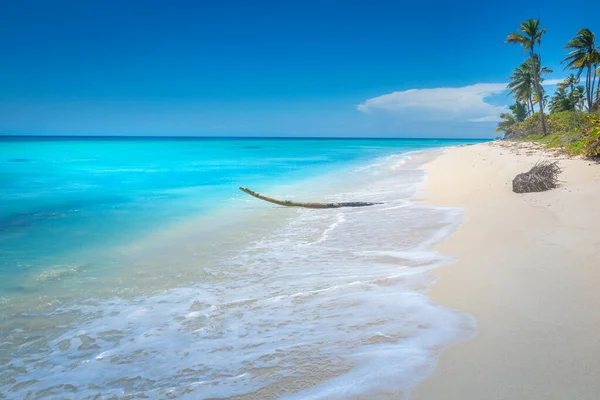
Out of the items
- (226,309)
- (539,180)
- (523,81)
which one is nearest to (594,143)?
(539,180)

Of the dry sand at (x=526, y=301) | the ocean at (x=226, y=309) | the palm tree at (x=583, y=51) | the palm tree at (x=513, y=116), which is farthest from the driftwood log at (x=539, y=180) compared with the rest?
the palm tree at (x=513, y=116)

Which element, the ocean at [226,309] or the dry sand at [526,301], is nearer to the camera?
the dry sand at [526,301]

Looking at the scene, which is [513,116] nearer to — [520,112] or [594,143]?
[520,112]

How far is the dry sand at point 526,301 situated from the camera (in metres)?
2.77

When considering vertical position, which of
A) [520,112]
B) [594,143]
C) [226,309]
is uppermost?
[520,112]

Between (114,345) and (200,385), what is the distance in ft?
4.62

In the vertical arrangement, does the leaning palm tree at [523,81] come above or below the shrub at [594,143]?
above

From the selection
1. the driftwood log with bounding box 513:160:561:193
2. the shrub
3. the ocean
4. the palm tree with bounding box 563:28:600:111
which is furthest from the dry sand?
the palm tree with bounding box 563:28:600:111

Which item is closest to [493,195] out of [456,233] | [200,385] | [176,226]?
[456,233]

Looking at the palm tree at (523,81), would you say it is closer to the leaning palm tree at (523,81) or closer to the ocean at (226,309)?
the leaning palm tree at (523,81)

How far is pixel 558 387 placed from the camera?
265 centimetres

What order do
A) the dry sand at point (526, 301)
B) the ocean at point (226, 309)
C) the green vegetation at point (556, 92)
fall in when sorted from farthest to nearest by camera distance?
the green vegetation at point (556, 92) < the ocean at point (226, 309) < the dry sand at point (526, 301)

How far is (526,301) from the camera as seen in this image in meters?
4.07

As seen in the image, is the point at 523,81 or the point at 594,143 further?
the point at 523,81
